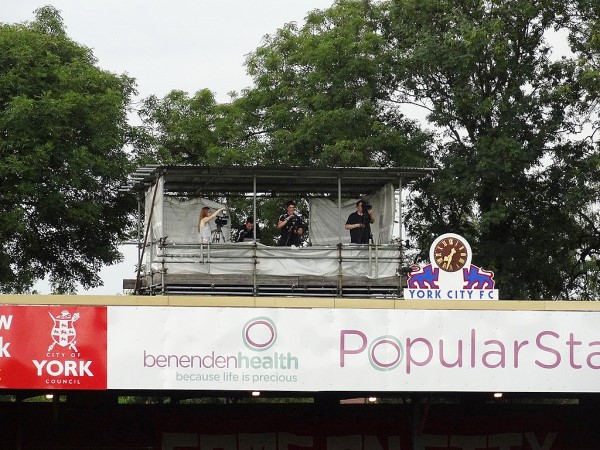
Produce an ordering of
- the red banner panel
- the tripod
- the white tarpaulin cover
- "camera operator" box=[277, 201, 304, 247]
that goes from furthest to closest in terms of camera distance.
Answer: "camera operator" box=[277, 201, 304, 247], the tripod, the white tarpaulin cover, the red banner panel

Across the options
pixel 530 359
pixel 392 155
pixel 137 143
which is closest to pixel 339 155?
pixel 392 155

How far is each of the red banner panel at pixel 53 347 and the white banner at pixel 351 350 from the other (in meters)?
0.24

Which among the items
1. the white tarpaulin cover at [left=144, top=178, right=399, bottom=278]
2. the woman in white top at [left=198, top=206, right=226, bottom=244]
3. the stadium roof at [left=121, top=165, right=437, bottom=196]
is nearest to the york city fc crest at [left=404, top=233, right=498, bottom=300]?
the stadium roof at [left=121, top=165, right=437, bottom=196]

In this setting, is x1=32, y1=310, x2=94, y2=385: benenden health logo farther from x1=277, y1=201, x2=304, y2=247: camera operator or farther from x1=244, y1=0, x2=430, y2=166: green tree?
x1=244, y1=0, x2=430, y2=166: green tree

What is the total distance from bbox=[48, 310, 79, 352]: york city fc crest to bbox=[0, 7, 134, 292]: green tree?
67.6 ft

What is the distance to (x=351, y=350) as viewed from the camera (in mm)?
18828

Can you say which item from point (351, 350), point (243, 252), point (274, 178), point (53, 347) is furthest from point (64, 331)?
point (274, 178)

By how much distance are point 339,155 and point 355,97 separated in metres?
3.33

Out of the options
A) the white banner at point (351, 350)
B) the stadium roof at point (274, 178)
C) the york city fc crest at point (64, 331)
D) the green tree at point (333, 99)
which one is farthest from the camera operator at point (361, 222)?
the green tree at point (333, 99)

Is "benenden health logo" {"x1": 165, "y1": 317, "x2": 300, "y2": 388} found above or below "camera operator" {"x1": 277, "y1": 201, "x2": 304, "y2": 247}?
below

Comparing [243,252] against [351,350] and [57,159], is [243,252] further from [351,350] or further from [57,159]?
[57,159]

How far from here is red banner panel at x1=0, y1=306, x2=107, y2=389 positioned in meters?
18.4

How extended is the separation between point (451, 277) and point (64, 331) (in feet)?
23.5

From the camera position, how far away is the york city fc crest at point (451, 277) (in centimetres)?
2155
